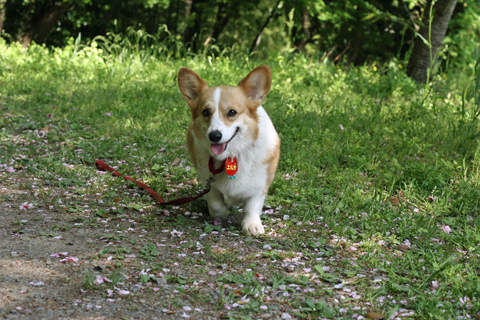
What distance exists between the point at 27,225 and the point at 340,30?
32.1 ft

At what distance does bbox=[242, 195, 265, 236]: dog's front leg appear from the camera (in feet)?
11.0

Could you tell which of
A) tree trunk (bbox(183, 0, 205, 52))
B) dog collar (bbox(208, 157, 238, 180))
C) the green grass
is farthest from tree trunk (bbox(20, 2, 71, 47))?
dog collar (bbox(208, 157, 238, 180))

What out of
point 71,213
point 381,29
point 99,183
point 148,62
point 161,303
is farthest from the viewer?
point 381,29

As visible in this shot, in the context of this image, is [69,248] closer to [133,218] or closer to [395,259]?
[133,218]

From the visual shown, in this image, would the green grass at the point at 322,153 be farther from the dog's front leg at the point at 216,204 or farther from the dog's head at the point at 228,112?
the dog's head at the point at 228,112

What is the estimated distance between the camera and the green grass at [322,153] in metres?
2.97

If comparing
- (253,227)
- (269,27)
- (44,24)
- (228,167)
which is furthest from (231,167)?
(269,27)

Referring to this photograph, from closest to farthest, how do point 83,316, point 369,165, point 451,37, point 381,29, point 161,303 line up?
point 83,316 → point 161,303 → point 369,165 → point 451,37 → point 381,29

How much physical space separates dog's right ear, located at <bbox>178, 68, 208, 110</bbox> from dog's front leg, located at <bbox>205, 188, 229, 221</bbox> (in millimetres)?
642

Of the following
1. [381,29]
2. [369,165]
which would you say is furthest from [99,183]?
[381,29]

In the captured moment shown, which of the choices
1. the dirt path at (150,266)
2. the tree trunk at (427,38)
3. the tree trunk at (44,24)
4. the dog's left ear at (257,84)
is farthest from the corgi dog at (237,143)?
the tree trunk at (44,24)

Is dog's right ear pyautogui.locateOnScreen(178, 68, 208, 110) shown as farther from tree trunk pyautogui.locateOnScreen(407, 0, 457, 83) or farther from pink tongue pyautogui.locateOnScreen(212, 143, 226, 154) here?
tree trunk pyautogui.locateOnScreen(407, 0, 457, 83)

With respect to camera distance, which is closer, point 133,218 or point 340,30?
point 133,218

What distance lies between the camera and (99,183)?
4.13 meters
